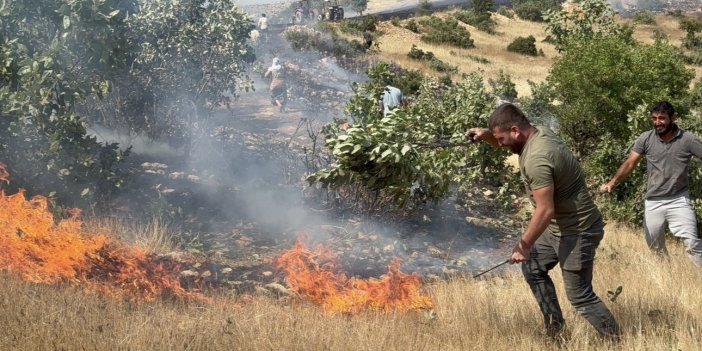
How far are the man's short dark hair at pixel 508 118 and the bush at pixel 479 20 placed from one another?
121 ft

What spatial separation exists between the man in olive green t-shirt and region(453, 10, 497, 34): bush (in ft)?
121

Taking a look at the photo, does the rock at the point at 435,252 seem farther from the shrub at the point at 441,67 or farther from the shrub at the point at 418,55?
the shrub at the point at 418,55

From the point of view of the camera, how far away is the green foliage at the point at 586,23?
1127cm

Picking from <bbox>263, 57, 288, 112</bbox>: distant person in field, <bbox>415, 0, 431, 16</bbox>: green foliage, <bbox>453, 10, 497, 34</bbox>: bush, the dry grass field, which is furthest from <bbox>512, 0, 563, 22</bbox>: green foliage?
<bbox>263, 57, 288, 112</bbox>: distant person in field

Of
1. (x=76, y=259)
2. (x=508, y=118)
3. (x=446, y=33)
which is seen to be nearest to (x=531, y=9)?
(x=446, y=33)

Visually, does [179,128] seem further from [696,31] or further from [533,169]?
[696,31]

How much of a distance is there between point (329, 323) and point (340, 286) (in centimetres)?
158

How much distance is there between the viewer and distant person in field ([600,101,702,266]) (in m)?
5.49

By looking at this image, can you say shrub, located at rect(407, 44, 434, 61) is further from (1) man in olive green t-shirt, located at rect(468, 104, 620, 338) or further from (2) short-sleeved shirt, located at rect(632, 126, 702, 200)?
(1) man in olive green t-shirt, located at rect(468, 104, 620, 338)

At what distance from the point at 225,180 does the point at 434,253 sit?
3.50 metres

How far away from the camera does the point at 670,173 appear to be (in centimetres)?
553

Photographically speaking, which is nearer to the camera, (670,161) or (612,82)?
(670,161)

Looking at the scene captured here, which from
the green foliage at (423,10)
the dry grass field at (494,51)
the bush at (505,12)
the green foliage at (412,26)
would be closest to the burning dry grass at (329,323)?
the dry grass field at (494,51)

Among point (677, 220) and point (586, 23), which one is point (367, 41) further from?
point (677, 220)
